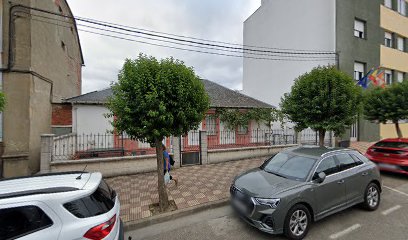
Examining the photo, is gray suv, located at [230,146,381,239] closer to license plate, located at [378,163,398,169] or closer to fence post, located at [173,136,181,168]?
license plate, located at [378,163,398,169]

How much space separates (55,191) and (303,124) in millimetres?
7805

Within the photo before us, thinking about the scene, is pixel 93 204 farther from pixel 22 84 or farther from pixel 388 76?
pixel 388 76

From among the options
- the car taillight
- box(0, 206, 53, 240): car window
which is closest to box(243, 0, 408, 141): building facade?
the car taillight

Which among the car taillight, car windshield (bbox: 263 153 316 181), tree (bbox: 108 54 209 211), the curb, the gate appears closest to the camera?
the car taillight

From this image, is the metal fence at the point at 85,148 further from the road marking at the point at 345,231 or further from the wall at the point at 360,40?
the wall at the point at 360,40

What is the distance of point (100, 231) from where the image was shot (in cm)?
232

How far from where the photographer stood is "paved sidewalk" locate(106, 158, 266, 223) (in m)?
5.16

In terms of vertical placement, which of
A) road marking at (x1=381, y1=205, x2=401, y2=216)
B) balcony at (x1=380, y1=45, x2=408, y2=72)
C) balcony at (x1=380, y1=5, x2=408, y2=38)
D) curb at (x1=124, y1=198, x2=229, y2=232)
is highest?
balcony at (x1=380, y1=5, x2=408, y2=38)

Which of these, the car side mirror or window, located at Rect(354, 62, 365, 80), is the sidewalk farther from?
window, located at Rect(354, 62, 365, 80)

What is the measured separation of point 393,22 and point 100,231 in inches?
973

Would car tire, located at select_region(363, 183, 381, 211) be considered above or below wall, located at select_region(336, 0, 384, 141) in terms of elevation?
below

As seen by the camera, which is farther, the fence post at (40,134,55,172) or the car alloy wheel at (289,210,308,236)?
the fence post at (40,134,55,172)

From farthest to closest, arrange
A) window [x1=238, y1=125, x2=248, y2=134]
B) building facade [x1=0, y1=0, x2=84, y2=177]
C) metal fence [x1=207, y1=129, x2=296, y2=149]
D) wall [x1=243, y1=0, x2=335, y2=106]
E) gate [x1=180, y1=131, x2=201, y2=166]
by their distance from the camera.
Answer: wall [x1=243, y1=0, x2=335, y2=106] → window [x1=238, y1=125, x2=248, y2=134] → metal fence [x1=207, y1=129, x2=296, y2=149] → gate [x1=180, y1=131, x2=201, y2=166] → building facade [x1=0, y1=0, x2=84, y2=177]

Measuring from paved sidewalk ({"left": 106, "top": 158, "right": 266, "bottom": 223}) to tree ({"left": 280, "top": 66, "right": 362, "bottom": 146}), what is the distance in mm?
3353
